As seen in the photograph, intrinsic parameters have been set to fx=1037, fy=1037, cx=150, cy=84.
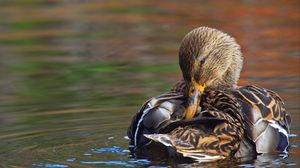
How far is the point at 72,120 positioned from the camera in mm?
10844

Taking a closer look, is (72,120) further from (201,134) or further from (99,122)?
(201,134)

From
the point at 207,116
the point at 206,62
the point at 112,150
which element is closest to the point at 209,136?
the point at 207,116

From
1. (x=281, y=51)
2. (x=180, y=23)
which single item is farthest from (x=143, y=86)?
(x=180, y=23)

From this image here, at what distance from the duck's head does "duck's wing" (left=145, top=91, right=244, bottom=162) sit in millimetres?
280

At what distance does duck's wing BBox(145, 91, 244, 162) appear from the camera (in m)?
8.67

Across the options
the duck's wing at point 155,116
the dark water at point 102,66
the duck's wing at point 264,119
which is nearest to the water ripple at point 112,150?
the dark water at point 102,66

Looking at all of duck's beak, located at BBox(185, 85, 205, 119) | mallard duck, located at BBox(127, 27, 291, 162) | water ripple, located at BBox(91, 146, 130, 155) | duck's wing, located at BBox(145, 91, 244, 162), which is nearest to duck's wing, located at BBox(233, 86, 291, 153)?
mallard duck, located at BBox(127, 27, 291, 162)

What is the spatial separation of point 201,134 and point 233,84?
196 centimetres

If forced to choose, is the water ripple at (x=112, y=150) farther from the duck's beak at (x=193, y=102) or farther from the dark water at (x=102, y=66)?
the duck's beak at (x=193, y=102)

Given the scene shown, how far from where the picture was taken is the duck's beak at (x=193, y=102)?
918 cm

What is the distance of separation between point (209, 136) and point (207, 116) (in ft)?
0.98

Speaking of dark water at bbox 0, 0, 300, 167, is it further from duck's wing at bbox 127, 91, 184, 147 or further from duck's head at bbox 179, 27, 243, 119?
duck's head at bbox 179, 27, 243, 119

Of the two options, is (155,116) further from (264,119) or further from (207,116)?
(264,119)

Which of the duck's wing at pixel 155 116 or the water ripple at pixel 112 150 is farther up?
the duck's wing at pixel 155 116
